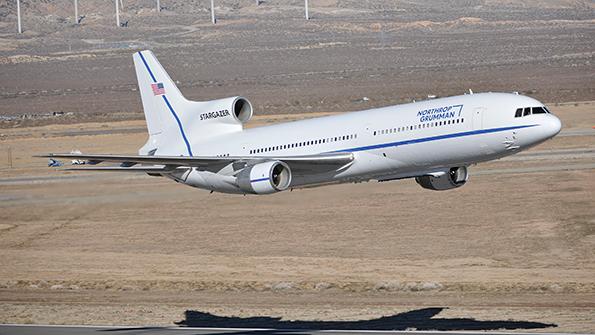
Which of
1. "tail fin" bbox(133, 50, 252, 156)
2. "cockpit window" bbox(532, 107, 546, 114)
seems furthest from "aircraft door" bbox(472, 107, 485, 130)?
"tail fin" bbox(133, 50, 252, 156)

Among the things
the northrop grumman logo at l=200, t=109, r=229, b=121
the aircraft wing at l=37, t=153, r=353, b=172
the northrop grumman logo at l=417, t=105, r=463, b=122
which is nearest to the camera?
the northrop grumman logo at l=417, t=105, r=463, b=122

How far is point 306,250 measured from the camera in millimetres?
68500

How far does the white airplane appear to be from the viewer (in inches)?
2162

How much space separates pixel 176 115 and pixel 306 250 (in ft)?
34.0

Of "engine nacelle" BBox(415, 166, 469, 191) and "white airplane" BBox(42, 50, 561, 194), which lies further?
"engine nacelle" BBox(415, 166, 469, 191)

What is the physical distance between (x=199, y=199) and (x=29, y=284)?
19.6 m

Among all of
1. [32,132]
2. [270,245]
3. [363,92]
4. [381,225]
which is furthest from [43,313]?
[363,92]

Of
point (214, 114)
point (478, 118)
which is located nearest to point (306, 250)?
point (214, 114)

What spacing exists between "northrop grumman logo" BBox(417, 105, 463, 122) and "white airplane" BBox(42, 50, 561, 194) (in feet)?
0.15

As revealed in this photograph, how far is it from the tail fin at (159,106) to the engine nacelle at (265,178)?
10.5 metres

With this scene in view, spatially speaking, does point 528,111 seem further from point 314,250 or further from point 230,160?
point 314,250

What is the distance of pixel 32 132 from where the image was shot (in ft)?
431

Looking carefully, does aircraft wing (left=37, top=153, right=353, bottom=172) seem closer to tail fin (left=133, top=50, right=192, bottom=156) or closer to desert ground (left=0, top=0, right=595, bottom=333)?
desert ground (left=0, top=0, right=595, bottom=333)

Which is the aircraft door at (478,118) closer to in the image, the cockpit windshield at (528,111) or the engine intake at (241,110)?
the cockpit windshield at (528,111)
